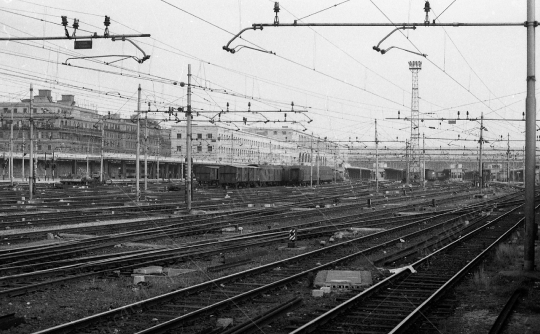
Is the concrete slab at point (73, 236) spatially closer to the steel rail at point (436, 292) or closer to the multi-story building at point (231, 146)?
the steel rail at point (436, 292)

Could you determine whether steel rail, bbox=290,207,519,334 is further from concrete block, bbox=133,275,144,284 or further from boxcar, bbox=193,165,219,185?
boxcar, bbox=193,165,219,185

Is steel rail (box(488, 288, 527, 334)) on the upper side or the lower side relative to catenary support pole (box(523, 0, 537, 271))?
lower

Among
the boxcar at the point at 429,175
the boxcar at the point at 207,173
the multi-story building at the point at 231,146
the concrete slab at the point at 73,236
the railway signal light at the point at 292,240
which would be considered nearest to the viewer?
the railway signal light at the point at 292,240

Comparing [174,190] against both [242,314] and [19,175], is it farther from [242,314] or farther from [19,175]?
[242,314]

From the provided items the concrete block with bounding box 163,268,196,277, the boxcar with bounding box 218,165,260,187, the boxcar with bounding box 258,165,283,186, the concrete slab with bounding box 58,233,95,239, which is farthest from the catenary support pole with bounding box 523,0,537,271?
the boxcar with bounding box 258,165,283,186

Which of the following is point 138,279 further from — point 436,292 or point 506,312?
point 506,312

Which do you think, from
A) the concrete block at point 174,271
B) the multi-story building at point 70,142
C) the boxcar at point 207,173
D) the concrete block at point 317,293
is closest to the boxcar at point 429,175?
the multi-story building at point 70,142

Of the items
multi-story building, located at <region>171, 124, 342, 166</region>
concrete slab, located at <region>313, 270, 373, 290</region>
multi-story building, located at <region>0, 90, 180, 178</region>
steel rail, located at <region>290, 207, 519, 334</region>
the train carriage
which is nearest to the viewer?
steel rail, located at <region>290, 207, 519, 334</region>

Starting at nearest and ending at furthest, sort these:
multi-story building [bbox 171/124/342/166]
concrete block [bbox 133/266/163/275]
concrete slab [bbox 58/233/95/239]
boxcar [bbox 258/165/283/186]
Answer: concrete block [bbox 133/266/163/275]
concrete slab [bbox 58/233/95/239]
boxcar [bbox 258/165/283/186]
multi-story building [bbox 171/124/342/166]

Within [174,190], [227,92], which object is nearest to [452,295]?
[227,92]

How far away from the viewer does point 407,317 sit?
417 inches

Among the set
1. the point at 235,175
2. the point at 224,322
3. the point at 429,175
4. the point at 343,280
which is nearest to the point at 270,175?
the point at 235,175

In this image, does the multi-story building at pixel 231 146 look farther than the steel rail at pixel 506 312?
Yes

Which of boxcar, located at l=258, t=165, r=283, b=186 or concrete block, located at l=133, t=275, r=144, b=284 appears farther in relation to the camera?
boxcar, located at l=258, t=165, r=283, b=186
